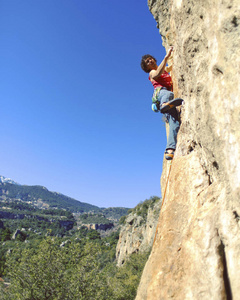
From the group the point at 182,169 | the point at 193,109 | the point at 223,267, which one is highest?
the point at 193,109

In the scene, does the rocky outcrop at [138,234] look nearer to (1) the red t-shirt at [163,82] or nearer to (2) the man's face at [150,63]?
(1) the red t-shirt at [163,82]

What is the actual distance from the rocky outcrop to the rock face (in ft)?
130

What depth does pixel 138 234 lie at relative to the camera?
52.8 metres

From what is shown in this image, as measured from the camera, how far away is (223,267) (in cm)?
280

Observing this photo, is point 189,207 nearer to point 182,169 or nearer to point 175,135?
point 182,169

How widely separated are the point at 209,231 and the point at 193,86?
2.48m

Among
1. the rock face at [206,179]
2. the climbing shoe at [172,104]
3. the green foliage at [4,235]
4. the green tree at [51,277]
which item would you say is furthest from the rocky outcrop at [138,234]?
the green foliage at [4,235]

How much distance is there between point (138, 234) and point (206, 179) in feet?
174

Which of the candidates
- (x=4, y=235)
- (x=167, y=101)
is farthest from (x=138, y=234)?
(x=4, y=235)

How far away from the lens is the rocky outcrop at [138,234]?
145ft

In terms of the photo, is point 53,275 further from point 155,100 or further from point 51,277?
point 155,100

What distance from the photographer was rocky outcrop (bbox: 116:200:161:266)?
4435 centimetres

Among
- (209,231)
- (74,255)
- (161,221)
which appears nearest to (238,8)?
(209,231)

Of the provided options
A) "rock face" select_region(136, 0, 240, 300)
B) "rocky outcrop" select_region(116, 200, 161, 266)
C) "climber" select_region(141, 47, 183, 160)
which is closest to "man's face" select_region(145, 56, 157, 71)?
"climber" select_region(141, 47, 183, 160)
